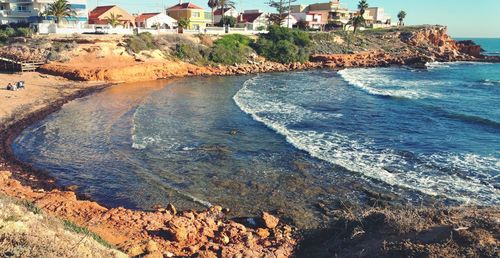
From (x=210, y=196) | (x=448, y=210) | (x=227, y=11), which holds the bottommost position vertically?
(x=210, y=196)

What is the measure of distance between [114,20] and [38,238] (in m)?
56.5

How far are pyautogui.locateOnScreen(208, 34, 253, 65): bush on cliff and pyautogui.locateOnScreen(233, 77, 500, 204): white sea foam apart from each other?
3159 cm

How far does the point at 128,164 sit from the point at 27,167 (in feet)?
13.9

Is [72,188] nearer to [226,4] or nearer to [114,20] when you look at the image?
[114,20]

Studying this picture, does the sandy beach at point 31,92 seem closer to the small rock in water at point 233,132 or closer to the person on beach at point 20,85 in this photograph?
the person on beach at point 20,85

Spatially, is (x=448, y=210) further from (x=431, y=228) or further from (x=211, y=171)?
(x=211, y=171)

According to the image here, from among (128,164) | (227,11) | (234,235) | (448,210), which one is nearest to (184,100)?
(128,164)

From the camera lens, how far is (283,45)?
6328 centimetres

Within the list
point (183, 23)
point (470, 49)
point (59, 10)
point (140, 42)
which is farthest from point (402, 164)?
point (470, 49)

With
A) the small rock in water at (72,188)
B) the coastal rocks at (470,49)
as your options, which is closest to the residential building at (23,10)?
the small rock in water at (72,188)

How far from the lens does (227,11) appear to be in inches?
3410

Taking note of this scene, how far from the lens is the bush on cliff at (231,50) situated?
56.1 m

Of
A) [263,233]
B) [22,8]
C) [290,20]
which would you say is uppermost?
[290,20]

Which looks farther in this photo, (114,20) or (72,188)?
(114,20)
